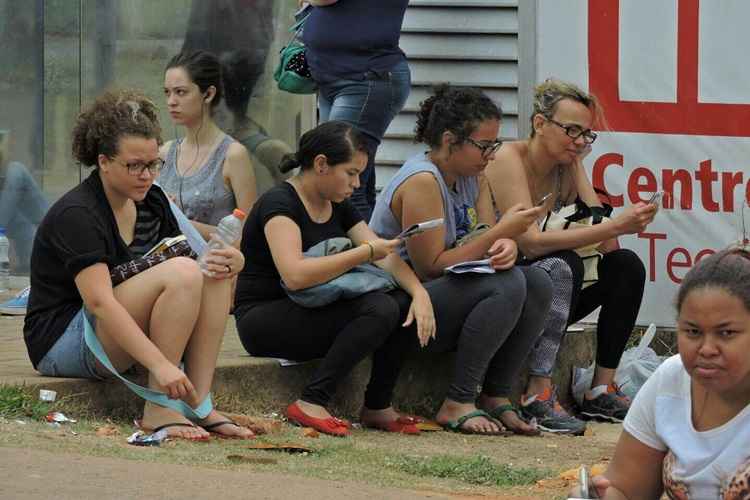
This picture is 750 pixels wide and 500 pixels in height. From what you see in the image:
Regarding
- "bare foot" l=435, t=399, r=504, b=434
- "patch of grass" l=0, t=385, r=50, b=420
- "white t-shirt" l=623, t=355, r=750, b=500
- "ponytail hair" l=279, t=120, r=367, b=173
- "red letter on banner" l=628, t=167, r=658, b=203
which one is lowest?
"bare foot" l=435, t=399, r=504, b=434

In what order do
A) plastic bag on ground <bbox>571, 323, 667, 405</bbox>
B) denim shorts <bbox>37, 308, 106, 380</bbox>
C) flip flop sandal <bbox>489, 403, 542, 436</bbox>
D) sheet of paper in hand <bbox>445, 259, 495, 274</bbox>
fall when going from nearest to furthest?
1. denim shorts <bbox>37, 308, 106, 380</bbox>
2. sheet of paper in hand <bbox>445, 259, 495, 274</bbox>
3. flip flop sandal <bbox>489, 403, 542, 436</bbox>
4. plastic bag on ground <bbox>571, 323, 667, 405</bbox>

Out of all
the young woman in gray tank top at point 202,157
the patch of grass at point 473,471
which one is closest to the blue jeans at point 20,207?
the young woman in gray tank top at point 202,157

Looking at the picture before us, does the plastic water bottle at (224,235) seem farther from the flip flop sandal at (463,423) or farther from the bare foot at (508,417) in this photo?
the bare foot at (508,417)

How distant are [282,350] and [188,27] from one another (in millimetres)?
3123

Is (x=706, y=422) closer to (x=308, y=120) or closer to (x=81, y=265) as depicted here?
(x=81, y=265)

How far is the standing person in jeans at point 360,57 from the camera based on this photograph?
6.87m

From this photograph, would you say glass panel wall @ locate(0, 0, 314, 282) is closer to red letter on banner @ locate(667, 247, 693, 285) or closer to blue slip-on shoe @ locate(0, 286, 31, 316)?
blue slip-on shoe @ locate(0, 286, 31, 316)

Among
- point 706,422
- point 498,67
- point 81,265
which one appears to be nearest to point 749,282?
point 706,422

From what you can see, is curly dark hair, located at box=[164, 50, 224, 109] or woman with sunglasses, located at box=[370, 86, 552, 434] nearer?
woman with sunglasses, located at box=[370, 86, 552, 434]

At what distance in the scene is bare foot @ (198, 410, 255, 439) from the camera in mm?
5414

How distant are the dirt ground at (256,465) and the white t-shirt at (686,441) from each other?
44.8 inches

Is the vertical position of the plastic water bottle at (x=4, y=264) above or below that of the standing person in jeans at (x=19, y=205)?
below

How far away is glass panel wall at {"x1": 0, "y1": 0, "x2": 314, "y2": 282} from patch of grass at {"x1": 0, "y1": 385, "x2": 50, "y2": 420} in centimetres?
311

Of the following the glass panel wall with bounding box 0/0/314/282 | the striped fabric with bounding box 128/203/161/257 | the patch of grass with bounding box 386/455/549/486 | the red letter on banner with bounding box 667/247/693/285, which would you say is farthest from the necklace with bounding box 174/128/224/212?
the patch of grass with bounding box 386/455/549/486
